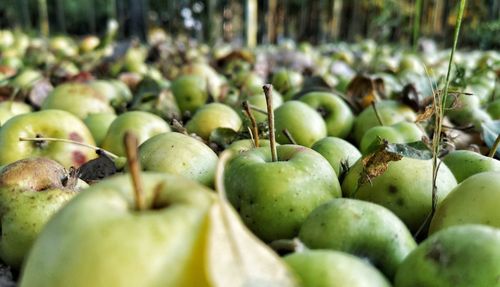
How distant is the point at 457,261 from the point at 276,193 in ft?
1.77

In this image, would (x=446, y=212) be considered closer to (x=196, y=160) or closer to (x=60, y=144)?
(x=196, y=160)

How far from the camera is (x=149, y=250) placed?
813 mm

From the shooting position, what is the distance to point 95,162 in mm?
1909

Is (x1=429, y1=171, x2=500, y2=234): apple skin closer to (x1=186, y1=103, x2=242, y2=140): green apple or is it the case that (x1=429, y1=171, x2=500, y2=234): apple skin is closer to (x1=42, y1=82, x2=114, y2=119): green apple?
(x1=186, y1=103, x2=242, y2=140): green apple

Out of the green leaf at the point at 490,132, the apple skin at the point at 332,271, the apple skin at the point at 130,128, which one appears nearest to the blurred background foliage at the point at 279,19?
the green leaf at the point at 490,132

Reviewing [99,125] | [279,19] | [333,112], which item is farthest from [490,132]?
[279,19]

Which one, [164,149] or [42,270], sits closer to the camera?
[42,270]

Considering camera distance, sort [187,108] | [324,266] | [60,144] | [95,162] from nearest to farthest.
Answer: [324,266] → [95,162] → [60,144] → [187,108]

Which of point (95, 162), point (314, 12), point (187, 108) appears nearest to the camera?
point (95, 162)

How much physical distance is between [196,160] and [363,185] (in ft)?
1.69

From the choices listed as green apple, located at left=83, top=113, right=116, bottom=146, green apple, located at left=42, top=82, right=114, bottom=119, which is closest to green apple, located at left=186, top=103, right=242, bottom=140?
green apple, located at left=83, top=113, right=116, bottom=146

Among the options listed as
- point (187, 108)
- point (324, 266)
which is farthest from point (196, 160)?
point (187, 108)

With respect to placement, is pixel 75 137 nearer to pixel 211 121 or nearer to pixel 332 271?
pixel 211 121

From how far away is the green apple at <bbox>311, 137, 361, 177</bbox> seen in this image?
1.97 metres
